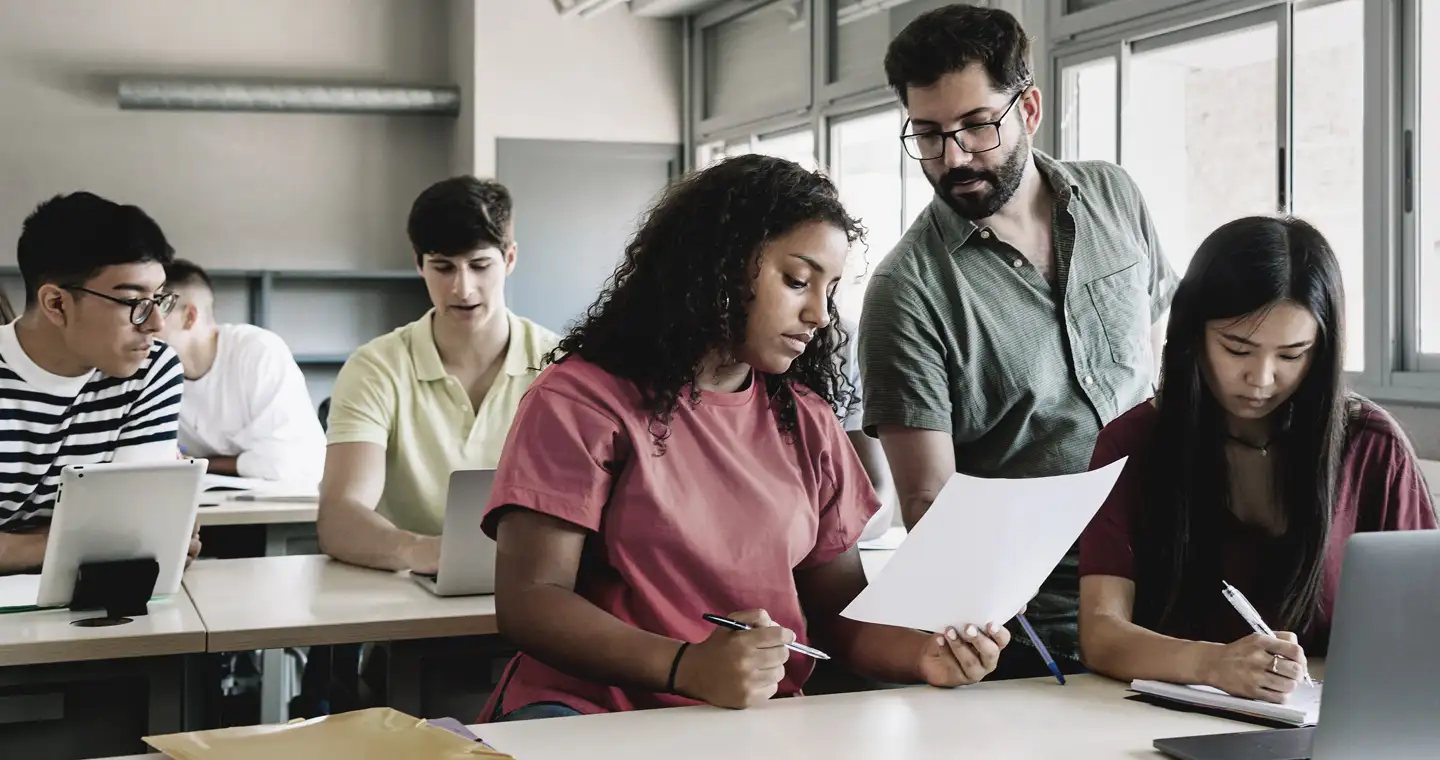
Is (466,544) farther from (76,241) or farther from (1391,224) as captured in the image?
(1391,224)

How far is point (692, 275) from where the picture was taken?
1.80 metres

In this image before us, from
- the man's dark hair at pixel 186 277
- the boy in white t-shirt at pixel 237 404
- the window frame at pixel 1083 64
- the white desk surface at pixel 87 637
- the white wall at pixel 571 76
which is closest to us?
the white desk surface at pixel 87 637

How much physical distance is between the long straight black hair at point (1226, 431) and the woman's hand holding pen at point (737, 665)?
62 centimetres

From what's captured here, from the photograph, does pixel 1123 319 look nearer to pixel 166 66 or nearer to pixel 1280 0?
pixel 1280 0

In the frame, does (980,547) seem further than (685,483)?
No

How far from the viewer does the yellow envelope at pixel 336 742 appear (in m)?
1.33

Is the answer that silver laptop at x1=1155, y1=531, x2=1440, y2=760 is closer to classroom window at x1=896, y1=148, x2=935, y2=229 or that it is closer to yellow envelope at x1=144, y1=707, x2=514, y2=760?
yellow envelope at x1=144, y1=707, x2=514, y2=760

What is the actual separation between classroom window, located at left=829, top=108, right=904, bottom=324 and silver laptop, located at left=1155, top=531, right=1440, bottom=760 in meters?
4.59

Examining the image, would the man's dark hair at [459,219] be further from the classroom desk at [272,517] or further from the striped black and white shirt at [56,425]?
the classroom desk at [272,517]

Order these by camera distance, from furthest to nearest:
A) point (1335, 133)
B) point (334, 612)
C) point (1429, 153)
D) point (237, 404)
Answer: point (237, 404), point (1335, 133), point (1429, 153), point (334, 612)

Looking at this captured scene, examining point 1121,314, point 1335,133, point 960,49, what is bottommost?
point 1121,314

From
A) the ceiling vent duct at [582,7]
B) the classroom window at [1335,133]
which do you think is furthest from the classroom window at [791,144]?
the classroom window at [1335,133]

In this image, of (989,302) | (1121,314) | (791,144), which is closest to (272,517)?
(989,302)

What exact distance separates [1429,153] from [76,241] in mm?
3009
